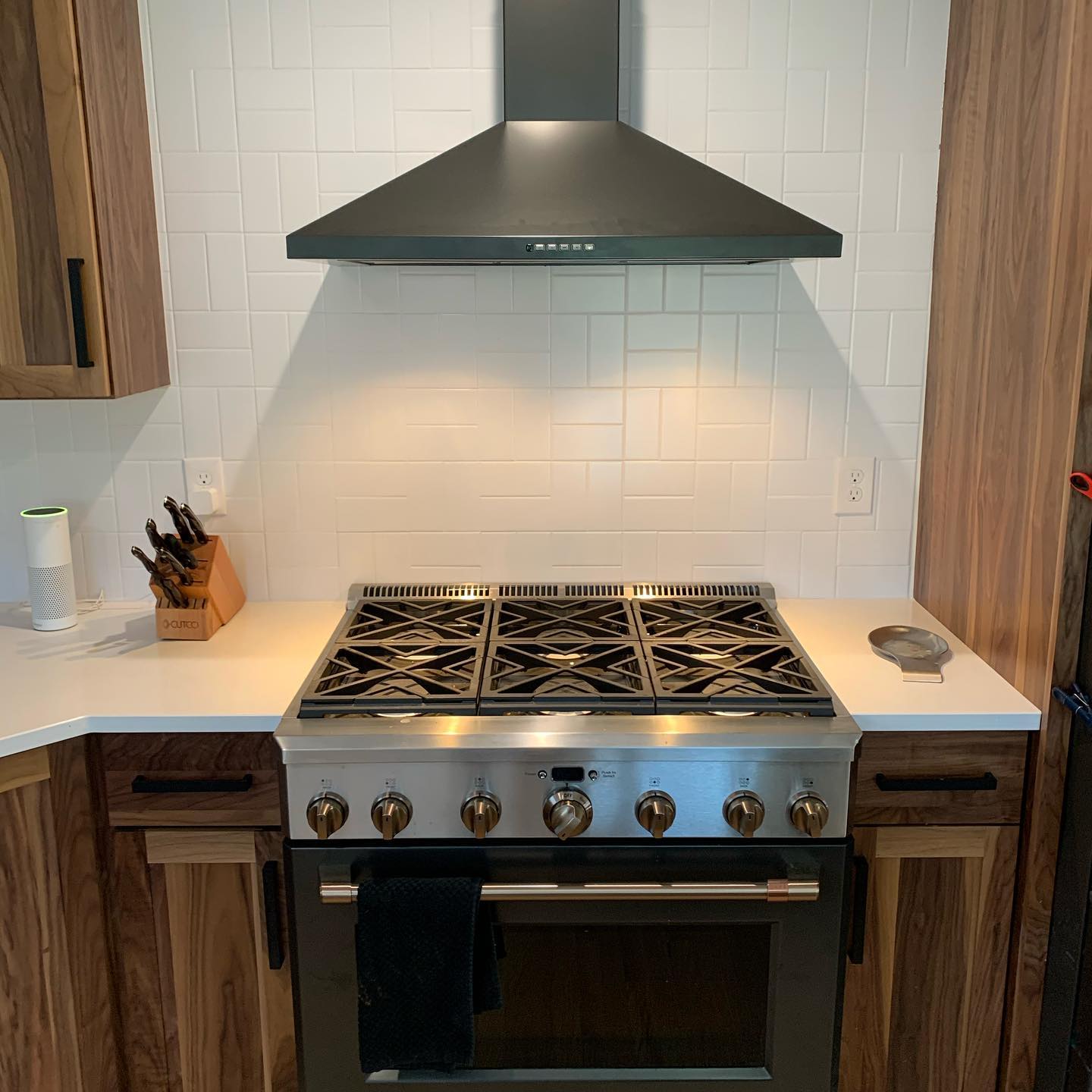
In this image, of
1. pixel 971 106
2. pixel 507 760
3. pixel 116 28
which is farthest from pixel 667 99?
pixel 507 760

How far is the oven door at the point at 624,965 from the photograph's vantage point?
1740mm

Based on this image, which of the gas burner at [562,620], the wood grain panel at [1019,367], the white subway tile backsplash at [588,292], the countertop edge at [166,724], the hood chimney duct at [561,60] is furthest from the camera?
the white subway tile backsplash at [588,292]

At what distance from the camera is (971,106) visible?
2012 millimetres

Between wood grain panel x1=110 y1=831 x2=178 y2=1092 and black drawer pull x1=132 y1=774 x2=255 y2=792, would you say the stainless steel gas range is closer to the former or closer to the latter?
black drawer pull x1=132 y1=774 x2=255 y2=792

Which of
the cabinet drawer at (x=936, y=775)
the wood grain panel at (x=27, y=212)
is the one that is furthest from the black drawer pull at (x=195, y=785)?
the cabinet drawer at (x=936, y=775)

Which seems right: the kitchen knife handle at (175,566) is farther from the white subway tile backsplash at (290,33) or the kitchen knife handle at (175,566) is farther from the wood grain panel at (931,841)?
the wood grain panel at (931,841)

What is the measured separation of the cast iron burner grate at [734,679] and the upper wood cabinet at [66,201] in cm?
112

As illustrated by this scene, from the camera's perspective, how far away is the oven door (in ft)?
5.71

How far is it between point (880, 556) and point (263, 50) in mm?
1638

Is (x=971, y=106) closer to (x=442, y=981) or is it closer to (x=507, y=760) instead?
(x=507, y=760)

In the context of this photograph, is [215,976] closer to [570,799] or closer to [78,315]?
[570,799]

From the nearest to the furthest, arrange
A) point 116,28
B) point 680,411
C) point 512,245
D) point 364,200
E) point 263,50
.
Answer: point 512,245 < point 364,200 < point 116,28 < point 263,50 < point 680,411

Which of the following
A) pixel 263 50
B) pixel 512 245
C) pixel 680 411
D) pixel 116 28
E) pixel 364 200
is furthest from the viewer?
pixel 680 411

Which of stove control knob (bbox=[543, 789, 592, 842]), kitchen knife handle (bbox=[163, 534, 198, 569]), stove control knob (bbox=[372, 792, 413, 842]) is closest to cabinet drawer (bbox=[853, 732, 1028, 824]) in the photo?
stove control knob (bbox=[543, 789, 592, 842])
